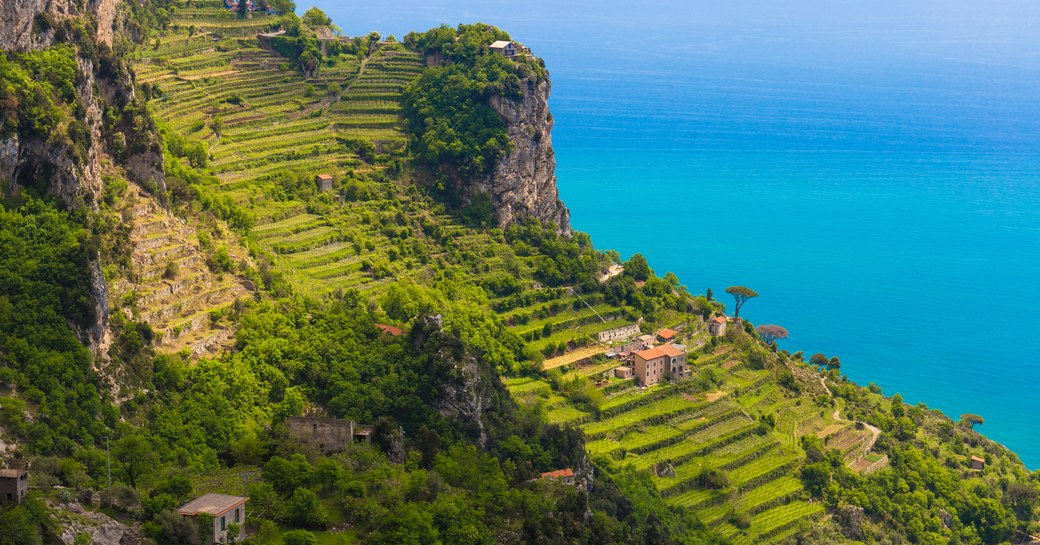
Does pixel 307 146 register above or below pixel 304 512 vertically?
above

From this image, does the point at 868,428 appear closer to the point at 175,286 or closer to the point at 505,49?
the point at 505,49

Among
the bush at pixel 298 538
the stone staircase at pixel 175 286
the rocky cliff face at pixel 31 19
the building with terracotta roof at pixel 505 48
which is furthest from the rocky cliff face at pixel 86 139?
the building with terracotta roof at pixel 505 48

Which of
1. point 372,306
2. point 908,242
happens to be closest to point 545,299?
point 372,306

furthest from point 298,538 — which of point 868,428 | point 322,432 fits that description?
point 868,428

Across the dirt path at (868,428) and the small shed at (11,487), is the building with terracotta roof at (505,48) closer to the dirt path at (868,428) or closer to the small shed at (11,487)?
the dirt path at (868,428)

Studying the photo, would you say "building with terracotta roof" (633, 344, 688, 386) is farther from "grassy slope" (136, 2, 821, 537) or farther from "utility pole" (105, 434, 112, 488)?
"utility pole" (105, 434, 112, 488)

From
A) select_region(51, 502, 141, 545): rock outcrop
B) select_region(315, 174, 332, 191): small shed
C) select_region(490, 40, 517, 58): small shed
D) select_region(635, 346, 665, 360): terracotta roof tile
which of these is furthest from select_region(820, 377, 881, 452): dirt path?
select_region(51, 502, 141, 545): rock outcrop
